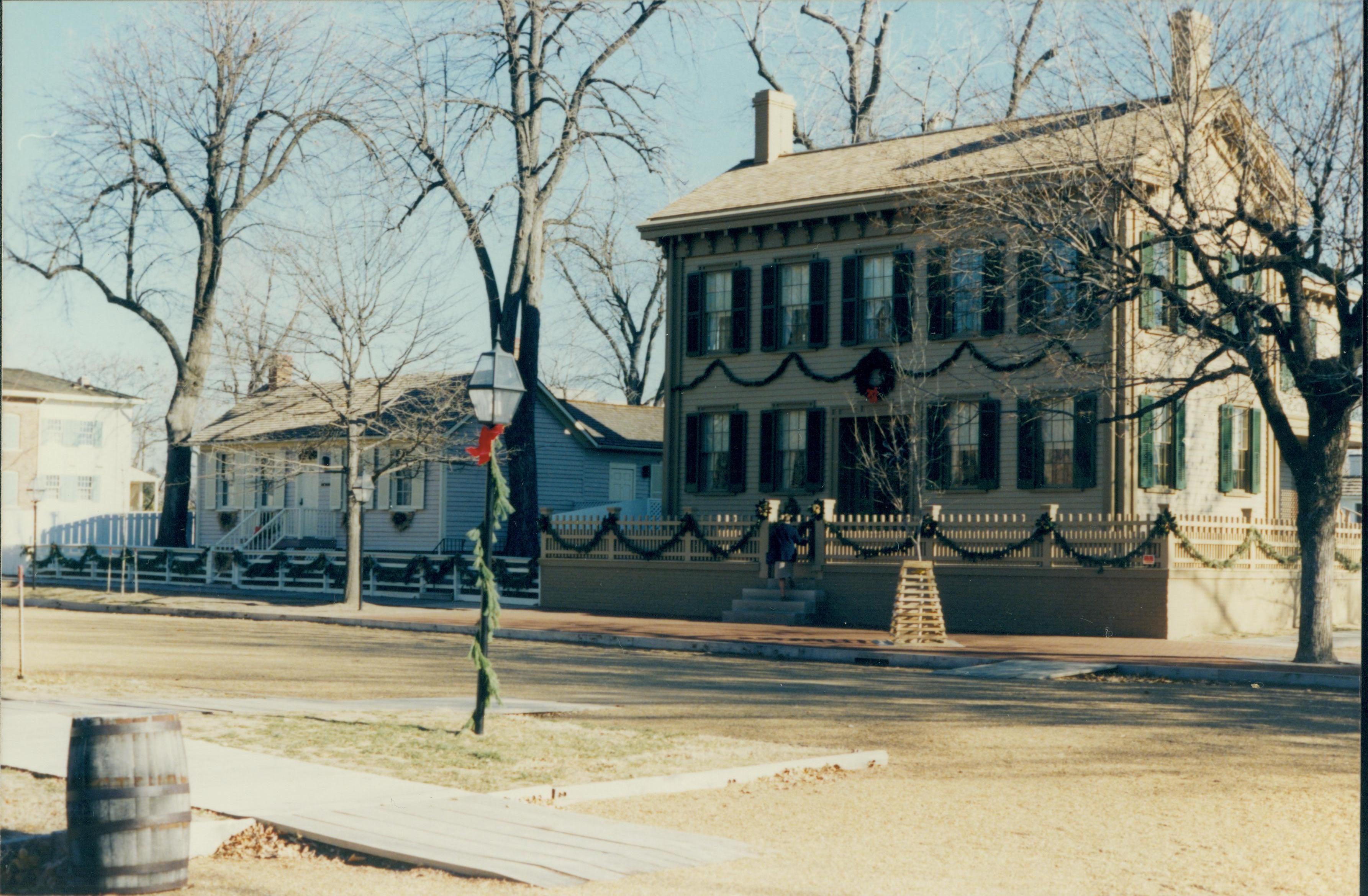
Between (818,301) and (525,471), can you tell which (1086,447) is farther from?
(525,471)

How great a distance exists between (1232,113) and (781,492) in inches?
525

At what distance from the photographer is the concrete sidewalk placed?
57.9 feet

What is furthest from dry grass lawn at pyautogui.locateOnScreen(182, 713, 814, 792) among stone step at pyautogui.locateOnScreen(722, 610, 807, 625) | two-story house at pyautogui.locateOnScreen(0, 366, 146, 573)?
two-story house at pyautogui.locateOnScreen(0, 366, 146, 573)

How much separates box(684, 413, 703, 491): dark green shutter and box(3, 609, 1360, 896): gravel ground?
38.5 ft

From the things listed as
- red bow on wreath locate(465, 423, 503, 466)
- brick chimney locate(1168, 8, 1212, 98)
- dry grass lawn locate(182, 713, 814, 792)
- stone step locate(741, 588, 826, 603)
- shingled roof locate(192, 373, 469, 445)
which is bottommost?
dry grass lawn locate(182, 713, 814, 792)

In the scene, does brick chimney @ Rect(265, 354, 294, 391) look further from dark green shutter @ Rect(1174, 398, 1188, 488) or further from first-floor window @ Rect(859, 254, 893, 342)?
dark green shutter @ Rect(1174, 398, 1188, 488)

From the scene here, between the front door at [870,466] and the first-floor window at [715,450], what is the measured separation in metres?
2.72

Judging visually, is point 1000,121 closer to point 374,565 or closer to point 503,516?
point 503,516

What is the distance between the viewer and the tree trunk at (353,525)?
Result: 30000 mm

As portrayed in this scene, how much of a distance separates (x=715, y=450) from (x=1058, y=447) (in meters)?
7.61

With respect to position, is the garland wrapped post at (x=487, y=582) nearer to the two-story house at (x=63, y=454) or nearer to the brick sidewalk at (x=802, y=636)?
the brick sidewalk at (x=802, y=636)

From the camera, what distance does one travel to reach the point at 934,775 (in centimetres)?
984

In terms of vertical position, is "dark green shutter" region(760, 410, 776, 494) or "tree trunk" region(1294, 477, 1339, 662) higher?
"dark green shutter" region(760, 410, 776, 494)

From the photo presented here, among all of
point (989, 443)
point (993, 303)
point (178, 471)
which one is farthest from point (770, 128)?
point (178, 471)
